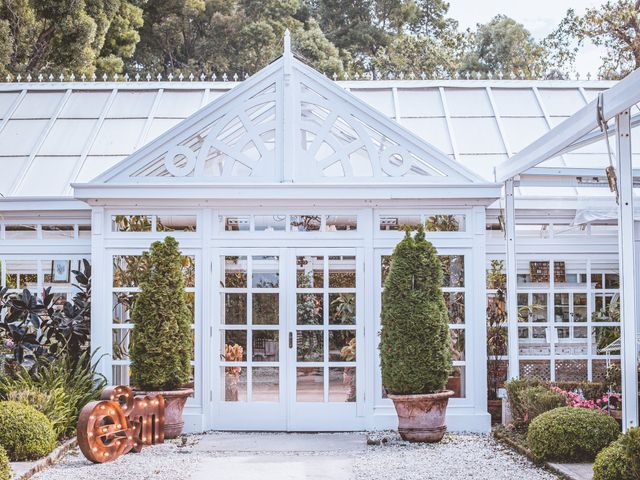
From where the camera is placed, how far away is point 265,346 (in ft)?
32.5

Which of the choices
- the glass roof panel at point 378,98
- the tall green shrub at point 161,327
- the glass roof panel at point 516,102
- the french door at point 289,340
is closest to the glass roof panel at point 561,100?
the glass roof panel at point 516,102

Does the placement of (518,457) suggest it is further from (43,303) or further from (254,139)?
(43,303)

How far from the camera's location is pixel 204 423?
980cm

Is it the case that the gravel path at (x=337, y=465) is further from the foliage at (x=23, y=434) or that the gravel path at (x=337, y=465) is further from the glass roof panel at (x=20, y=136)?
the glass roof panel at (x=20, y=136)

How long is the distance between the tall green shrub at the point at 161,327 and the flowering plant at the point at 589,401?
3.84 metres

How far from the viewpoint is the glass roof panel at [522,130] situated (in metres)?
12.0

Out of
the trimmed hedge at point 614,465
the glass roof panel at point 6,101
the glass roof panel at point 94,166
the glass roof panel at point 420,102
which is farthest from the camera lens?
the glass roof panel at point 6,101

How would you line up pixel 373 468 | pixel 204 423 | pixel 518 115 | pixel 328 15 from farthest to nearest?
pixel 328 15 → pixel 518 115 → pixel 204 423 → pixel 373 468

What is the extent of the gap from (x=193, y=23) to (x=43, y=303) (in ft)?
61.6

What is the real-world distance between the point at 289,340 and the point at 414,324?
160 centimetres

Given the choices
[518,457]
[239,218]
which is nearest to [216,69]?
[239,218]

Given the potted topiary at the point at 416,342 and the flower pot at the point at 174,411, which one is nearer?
the potted topiary at the point at 416,342

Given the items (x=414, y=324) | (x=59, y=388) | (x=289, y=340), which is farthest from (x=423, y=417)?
(x=59, y=388)

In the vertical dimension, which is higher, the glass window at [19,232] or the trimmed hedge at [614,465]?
the glass window at [19,232]
